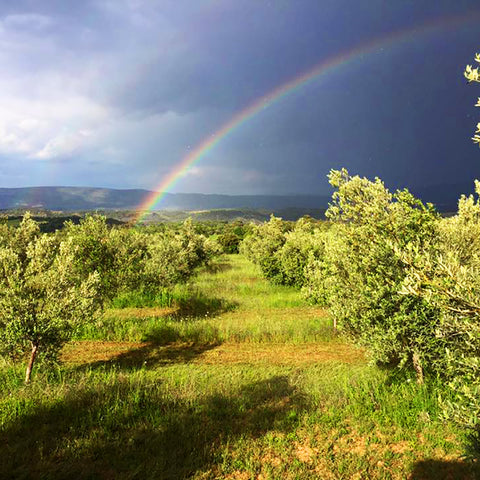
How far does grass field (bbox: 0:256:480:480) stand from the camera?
745 centimetres

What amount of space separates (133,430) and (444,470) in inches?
342

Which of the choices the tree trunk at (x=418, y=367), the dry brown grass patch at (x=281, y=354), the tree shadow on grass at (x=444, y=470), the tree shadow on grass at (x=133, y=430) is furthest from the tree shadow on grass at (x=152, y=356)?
the tree shadow on grass at (x=444, y=470)

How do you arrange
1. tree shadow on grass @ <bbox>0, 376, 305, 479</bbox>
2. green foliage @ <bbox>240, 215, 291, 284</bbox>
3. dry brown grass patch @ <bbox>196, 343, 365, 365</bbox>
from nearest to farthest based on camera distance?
tree shadow on grass @ <bbox>0, 376, 305, 479</bbox> < dry brown grass patch @ <bbox>196, 343, 365, 365</bbox> < green foliage @ <bbox>240, 215, 291, 284</bbox>

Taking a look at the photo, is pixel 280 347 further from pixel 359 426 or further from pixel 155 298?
pixel 155 298

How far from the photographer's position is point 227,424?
9320 millimetres

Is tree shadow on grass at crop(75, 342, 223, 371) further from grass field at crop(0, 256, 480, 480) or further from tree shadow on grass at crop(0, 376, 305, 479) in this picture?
tree shadow on grass at crop(0, 376, 305, 479)

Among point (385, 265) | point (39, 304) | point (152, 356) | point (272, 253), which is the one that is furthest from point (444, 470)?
point (272, 253)

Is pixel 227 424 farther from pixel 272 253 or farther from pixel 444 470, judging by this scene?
pixel 272 253

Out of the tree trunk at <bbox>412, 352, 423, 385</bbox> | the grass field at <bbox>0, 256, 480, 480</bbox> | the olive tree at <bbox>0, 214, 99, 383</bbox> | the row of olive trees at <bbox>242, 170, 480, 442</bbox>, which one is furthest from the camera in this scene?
the olive tree at <bbox>0, 214, 99, 383</bbox>

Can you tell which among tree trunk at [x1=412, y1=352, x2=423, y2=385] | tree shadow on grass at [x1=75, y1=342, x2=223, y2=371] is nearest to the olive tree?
tree shadow on grass at [x1=75, y1=342, x2=223, y2=371]

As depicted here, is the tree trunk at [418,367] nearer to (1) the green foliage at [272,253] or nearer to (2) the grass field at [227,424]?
(2) the grass field at [227,424]

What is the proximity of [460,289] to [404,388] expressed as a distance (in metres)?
8.38

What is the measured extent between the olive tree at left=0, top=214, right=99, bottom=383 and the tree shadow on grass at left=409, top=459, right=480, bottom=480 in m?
12.3

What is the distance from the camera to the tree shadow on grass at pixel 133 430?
7293 mm
